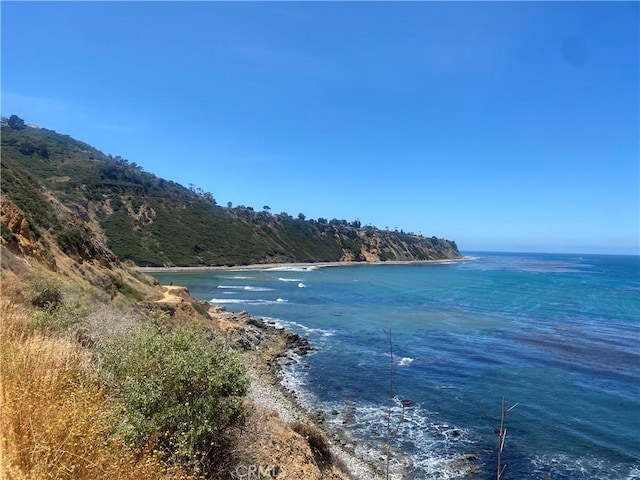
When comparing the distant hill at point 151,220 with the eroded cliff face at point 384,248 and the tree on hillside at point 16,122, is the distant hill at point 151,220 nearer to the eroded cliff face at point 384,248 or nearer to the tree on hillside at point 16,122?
the tree on hillside at point 16,122

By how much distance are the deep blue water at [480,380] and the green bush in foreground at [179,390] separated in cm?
544

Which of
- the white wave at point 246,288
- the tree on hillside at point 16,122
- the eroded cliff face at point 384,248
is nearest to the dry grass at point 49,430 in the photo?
the white wave at point 246,288

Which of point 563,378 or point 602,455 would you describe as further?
point 563,378

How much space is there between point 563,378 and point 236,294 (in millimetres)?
44916

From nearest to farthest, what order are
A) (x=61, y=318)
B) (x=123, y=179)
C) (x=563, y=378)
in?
(x=61, y=318), (x=563, y=378), (x=123, y=179)

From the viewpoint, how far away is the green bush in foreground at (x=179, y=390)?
688 centimetres

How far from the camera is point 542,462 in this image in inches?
601

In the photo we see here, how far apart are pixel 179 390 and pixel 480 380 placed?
20826mm

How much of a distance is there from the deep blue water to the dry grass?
24.4ft

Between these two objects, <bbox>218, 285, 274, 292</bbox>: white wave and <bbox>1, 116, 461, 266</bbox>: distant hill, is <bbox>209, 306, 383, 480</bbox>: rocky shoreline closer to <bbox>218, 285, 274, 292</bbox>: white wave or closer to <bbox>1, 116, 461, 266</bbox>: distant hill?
<bbox>218, 285, 274, 292</bbox>: white wave

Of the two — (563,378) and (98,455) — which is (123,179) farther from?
(98,455)

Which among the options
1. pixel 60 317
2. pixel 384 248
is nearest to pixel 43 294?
pixel 60 317

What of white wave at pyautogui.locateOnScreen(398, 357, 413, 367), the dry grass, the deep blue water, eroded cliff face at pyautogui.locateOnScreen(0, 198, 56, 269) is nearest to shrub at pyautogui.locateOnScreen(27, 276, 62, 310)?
the dry grass

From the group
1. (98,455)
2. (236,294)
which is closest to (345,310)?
(236,294)
